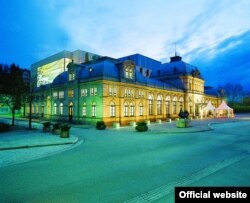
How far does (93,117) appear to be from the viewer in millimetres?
37781

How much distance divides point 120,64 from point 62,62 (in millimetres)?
36175

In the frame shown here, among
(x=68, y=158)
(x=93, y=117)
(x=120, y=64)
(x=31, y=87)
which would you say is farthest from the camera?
(x=120, y=64)

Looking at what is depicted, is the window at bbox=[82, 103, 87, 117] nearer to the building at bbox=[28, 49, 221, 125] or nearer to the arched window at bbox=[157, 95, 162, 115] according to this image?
the building at bbox=[28, 49, 221, 125]

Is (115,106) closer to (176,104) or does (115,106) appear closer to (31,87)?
(31,87)

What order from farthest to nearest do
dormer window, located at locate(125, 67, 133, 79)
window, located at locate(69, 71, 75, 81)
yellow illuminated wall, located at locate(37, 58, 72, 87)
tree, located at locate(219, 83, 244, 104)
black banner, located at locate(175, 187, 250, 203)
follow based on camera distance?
tree, located at locate(219, 83, 244, 104) → yellow illuminated wall, located at locate(37, 58, 72, 87) → window, located at locate(69, 71, 75, 81) → dormer window, located at locate(125, 67, 133, 79) → black banner, located at locate(175, 187, 250, 203)

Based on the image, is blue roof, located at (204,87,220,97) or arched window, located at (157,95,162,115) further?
blue roof, located at (204,87,220,97)

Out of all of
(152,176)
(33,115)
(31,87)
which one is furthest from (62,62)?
(152,176)

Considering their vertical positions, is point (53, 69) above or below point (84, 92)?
above

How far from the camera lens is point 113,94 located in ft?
126

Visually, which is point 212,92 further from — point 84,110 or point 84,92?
point 84,110

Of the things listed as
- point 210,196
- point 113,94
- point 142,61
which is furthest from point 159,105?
point 210,196

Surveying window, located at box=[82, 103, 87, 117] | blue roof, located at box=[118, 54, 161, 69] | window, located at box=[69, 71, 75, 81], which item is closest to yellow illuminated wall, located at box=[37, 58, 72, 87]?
blue roof, located at box=[118, 54, 161, 69]

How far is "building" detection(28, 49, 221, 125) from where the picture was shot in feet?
125

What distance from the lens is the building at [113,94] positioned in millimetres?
37969
